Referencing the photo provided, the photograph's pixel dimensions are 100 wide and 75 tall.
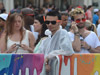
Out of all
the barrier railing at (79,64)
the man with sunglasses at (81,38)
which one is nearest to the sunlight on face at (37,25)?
the man with sunglasses at (81,38)

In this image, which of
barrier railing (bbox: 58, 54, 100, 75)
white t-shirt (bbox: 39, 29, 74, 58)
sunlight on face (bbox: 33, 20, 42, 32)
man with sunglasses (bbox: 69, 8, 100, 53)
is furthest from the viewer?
sunlight on face (bbox: 33, 20, 42, 32)

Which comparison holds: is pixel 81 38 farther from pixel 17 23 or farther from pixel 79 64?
pixel 17 23

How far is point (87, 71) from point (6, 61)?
126 cm

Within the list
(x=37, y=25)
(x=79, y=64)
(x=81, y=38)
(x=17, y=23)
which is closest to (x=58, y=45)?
(x=79, y=64)

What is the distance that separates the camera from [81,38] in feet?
20.4

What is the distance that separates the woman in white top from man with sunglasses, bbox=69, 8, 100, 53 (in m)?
0.79

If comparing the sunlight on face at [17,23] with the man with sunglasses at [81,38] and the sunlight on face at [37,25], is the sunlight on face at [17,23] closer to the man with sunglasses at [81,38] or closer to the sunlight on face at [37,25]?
the man with sunglasses at [81,38]

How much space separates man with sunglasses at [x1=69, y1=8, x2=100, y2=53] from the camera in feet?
19.8

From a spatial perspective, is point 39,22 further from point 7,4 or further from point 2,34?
point 7,4

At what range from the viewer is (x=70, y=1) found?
34312 millimetres

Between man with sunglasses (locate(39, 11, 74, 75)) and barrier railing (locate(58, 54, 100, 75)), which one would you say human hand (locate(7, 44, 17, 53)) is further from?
barrier railing (locate(58, 54, 100, 75))

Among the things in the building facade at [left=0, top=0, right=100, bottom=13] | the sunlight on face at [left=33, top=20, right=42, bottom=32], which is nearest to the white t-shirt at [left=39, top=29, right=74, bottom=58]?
the sunlight on face at [left=33, top=20, right=42, bottom=32]

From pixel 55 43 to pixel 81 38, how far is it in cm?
113

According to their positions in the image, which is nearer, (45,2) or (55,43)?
(55,43)
